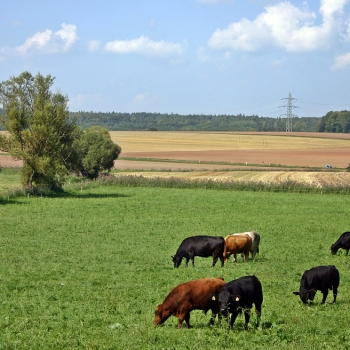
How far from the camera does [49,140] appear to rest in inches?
2263

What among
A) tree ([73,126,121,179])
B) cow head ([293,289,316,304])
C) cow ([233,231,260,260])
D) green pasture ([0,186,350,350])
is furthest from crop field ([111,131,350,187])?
cow head ([293,289,316,304])

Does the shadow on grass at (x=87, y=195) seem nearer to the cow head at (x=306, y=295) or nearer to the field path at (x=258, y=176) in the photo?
the field path at (x=258, y=176)

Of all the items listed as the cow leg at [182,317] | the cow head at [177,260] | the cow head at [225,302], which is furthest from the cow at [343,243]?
the cow leg at [182,317]

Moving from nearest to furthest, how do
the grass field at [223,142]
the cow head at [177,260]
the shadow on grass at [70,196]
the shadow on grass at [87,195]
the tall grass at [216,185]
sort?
1. the cow head at [177,260]
2. the shadow on grass at [70,196]
3. the shadow on grass at [87,195]
4. the tall grass at [216,185]
5. the grass field at [223,142]

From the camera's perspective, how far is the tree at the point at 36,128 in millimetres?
57094

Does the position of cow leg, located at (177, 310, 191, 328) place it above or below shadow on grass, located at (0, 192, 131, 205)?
above

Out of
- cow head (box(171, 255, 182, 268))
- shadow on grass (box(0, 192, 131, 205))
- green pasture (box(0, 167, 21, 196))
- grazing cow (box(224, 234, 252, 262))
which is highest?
grazing cow (box(224, 234, 252, 262))

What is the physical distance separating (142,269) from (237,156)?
95067mm

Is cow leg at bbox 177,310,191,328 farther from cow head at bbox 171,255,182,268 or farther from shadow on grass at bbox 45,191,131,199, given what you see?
shadow on grass at bbox 45,191,131,199

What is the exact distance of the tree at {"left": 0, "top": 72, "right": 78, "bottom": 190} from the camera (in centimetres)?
5709

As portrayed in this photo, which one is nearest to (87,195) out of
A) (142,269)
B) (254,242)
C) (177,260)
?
(254,242)

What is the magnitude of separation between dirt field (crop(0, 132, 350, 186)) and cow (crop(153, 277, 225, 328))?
52553mm

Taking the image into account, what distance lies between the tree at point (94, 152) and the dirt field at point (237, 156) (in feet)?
17.6

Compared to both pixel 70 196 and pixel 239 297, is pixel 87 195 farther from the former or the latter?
pixel 239 297
